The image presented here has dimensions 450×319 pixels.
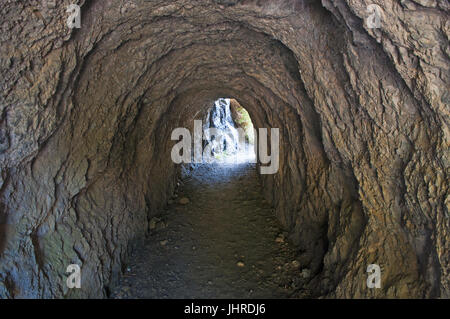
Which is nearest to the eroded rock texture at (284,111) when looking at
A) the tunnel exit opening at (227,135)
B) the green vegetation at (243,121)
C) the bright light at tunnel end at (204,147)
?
the bright light at tunnel end at (204,147)

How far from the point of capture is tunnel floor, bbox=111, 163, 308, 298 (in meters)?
4.79

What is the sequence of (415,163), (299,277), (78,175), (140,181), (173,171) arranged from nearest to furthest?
(415,163)
(78,175)
(299,277)
(140,181)
(173,171)

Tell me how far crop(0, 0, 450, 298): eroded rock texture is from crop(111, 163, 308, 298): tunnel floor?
0.42 metres

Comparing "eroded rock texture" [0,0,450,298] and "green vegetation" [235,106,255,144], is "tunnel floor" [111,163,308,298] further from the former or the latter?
"green vegetation" [235,106,255,144]

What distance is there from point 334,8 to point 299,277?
3.94 meters

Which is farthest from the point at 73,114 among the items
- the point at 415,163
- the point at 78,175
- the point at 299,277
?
the point at 299,277

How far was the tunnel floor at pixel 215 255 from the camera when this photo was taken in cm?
479

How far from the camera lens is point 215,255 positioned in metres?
5.76

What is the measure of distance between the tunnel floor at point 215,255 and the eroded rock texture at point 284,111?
42 cm

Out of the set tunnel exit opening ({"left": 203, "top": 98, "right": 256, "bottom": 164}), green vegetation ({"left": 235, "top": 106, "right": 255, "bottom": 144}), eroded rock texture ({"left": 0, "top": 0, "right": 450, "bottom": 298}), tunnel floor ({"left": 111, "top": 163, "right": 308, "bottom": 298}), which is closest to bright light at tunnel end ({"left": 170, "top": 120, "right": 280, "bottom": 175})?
tunnel exit opening ({"left": 203, "top": 98, "right": 256, "bottom": 164})

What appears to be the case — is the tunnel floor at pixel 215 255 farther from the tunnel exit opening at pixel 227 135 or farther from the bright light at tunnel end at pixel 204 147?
the tunnel exit opening at pixel 227 135

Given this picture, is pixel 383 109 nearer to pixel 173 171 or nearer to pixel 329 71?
pixel 329 71

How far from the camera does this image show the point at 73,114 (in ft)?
11.5
